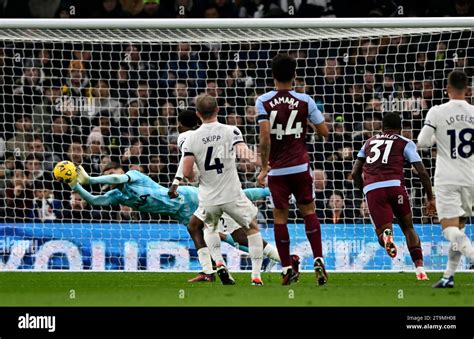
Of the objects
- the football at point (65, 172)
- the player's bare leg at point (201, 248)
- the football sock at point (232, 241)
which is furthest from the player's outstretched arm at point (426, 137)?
the football at point (65, 172)

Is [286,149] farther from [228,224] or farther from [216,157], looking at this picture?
[228,224]

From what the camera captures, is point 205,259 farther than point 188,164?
Yes

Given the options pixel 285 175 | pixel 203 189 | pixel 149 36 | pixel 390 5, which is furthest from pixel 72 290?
pixel 390 5

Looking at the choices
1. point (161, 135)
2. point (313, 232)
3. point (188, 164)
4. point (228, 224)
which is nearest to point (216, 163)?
point (188, 164)

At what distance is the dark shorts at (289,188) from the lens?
1091 centimetres

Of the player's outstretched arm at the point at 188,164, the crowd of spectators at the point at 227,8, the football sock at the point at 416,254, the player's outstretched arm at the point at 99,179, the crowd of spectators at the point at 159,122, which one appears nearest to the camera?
the player's outstretched arm at the point at 188,164

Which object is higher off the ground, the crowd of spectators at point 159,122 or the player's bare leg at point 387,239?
the crowd of spectators at point 159,122

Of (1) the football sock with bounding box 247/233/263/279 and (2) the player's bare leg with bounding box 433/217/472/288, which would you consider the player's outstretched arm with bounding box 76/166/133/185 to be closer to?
(1) the football sock with bounding box 247/233/263/279

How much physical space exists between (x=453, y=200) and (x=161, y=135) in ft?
22.1

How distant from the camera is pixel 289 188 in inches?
432

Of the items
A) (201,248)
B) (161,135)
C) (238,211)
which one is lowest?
(201,248)

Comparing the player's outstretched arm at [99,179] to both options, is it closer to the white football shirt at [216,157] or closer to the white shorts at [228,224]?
the white shorts at [228,224]

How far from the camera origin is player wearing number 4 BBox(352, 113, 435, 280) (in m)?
12.1

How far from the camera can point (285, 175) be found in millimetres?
10906
